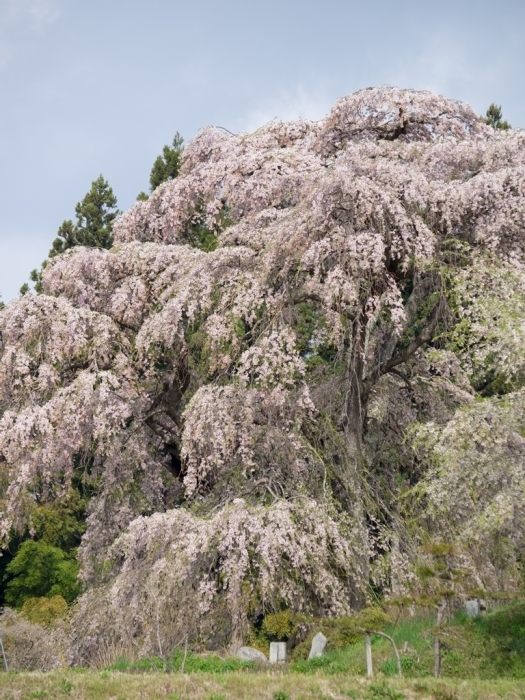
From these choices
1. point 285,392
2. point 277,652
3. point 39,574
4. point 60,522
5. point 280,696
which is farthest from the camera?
point 60,522

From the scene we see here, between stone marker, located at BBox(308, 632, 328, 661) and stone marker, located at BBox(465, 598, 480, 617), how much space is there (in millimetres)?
2239

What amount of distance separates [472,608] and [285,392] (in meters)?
4.46

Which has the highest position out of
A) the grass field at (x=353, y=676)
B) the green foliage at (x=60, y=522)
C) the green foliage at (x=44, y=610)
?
the green foliage at (x=60, y=522)

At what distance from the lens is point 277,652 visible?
12.6 metres

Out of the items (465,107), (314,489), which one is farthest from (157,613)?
(465,107)

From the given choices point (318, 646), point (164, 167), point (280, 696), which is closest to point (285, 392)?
point (318, 646)

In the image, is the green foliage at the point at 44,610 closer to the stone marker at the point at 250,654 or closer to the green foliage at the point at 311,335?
the stone marker at the point at 250,654

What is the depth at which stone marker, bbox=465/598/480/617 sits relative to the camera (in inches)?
457

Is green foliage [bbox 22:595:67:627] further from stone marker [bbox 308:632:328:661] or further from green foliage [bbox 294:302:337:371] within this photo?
stone marker [bbox 308:632:328:661]

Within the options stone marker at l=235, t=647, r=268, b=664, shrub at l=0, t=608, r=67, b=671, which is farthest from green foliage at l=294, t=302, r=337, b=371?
shrub at l=0, t=608, r=67, b=671

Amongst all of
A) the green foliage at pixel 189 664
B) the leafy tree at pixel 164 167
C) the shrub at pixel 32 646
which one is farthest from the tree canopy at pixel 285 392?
the leafy tree at pixel 164 167

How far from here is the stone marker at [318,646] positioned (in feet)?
40.0

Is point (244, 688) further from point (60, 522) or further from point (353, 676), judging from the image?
point (60, 522)

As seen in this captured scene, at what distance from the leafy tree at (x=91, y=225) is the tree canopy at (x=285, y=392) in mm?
12577
